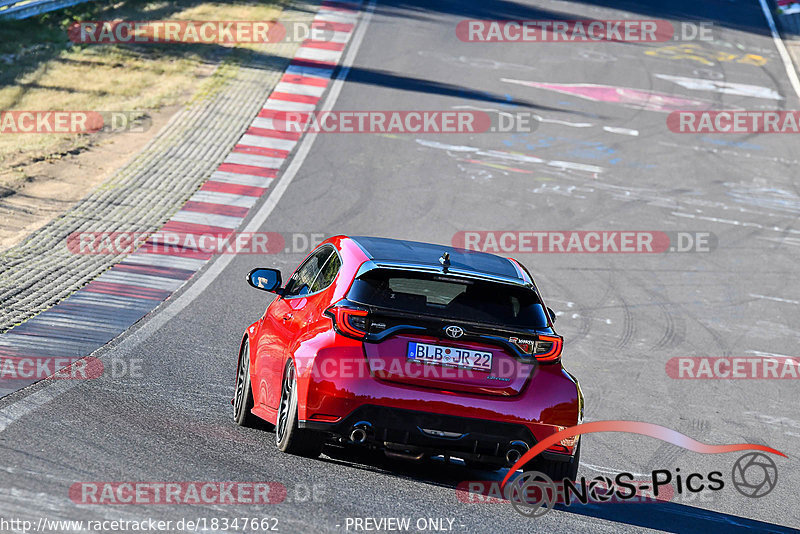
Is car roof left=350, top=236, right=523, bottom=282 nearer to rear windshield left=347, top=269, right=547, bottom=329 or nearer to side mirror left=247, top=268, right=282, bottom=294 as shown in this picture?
rear windshield left=347, top=269, right=547, bottom=329

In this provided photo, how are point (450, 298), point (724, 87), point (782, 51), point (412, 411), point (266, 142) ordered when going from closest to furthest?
point (412, 411), point (450, 298), point (266, 142), point (724, 87), point (782, 51)

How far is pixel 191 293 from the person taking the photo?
42.7 ft

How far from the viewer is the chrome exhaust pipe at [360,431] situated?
22.7ft

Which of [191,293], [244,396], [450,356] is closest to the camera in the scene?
[450,356]

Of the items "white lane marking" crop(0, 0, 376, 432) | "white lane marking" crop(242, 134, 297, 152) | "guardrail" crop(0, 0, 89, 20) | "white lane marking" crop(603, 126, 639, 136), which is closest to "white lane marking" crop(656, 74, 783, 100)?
"white lane marking" crop(603, 126, 639, 136)

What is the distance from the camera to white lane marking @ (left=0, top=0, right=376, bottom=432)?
27.1ft

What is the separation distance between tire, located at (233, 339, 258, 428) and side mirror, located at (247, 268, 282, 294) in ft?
2.29

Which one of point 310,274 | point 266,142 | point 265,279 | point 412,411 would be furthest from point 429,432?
point 266,142

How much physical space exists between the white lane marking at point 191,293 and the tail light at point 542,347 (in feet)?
12.0

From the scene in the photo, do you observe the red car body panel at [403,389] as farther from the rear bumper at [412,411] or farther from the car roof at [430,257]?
the car roof at [430,257]

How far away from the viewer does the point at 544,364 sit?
7160 mm

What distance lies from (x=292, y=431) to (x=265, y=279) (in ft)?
5.06

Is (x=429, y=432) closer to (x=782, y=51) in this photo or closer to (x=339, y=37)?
(x=339, y=37)

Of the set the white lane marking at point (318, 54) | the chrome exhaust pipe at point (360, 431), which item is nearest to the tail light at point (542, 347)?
the chrome exhaust pipe at point (360, 431)
